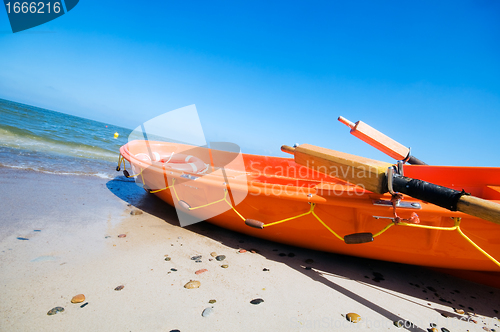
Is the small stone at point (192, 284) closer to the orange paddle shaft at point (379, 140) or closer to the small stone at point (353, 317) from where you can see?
the small stone at point (353, 317)

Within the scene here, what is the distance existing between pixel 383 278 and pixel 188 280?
222cm

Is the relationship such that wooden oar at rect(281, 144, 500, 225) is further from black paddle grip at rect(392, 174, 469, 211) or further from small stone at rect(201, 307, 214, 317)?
small stone at rect(201, 307, 214, 317)

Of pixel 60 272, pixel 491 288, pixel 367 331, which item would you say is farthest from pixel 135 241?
pixel 491 288

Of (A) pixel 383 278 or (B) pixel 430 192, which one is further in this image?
(A) pixel 383 278

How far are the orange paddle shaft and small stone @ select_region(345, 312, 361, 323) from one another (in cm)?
229

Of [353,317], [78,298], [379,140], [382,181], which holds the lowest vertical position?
[353,317]

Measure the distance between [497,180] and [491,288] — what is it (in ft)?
4.29

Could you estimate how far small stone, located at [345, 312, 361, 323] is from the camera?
1.94 m

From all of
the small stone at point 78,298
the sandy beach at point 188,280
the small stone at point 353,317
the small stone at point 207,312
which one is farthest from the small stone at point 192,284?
the small stone at point 353,317

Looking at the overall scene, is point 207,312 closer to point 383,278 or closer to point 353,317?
point 353,317

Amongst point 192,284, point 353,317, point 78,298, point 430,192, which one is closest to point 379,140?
point 430,192

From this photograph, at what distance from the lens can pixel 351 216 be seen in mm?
2424

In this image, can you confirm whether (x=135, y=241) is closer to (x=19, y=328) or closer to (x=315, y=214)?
(x=19, y=328)

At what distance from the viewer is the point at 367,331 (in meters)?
1.84
